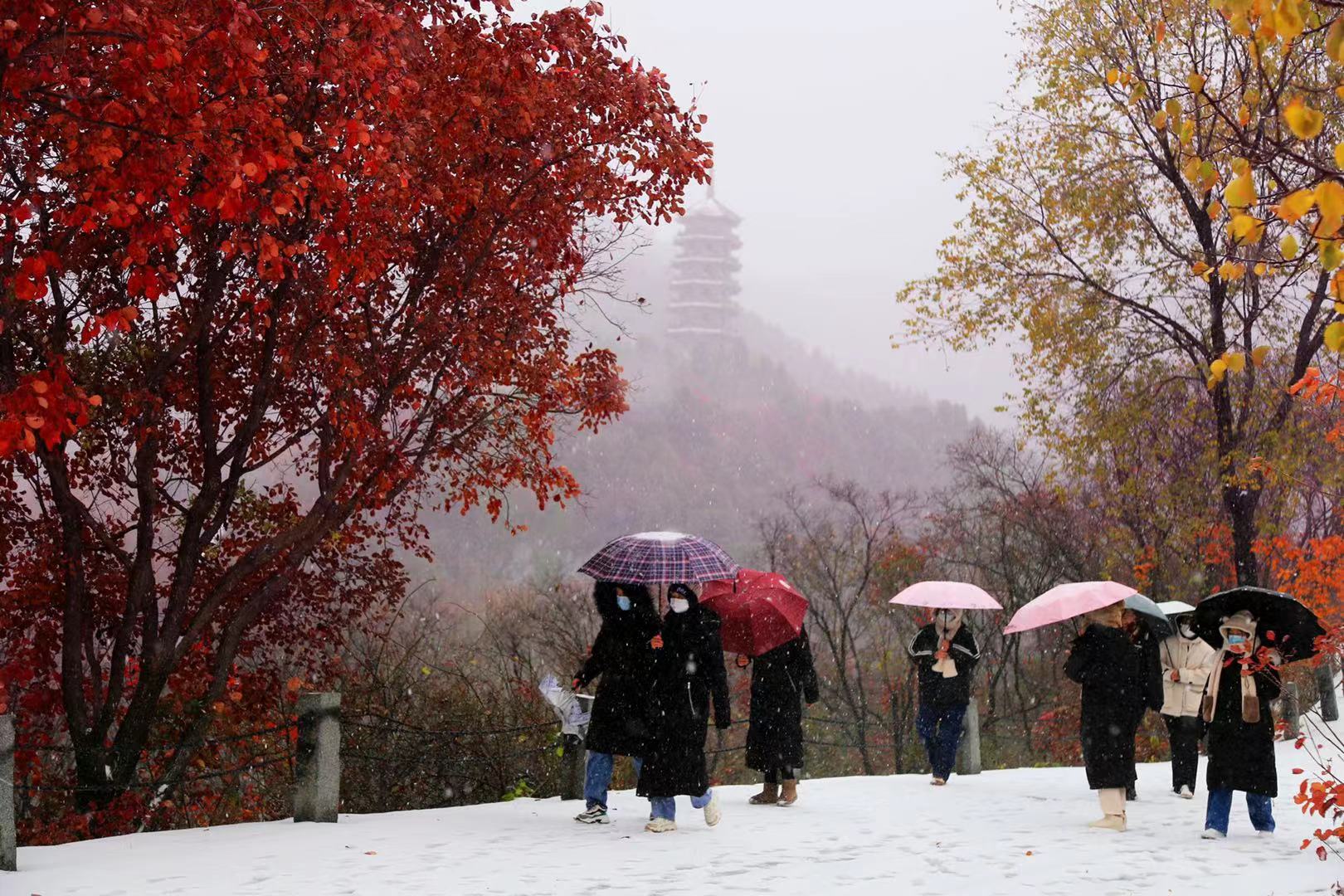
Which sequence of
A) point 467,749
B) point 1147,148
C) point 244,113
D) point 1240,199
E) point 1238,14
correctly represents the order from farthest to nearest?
point 1147,148 < point 467,749 < point 244,113 < point 1238,14 < point 1240,199

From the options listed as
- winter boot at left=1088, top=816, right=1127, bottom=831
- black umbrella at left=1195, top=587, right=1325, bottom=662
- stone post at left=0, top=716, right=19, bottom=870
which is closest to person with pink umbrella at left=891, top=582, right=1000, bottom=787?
winter boot at left=1088, top=816, right=1127, bottom=831

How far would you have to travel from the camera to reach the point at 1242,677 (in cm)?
907

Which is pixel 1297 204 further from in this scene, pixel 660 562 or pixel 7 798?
pixel 7 798

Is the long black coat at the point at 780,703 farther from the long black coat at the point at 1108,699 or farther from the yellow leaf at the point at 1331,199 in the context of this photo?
the yellow leaf at the point at 1331,199

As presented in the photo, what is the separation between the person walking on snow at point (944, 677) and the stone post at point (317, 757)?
5.78 m

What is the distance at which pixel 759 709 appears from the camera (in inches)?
441

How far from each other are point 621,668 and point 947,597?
384 centimetres

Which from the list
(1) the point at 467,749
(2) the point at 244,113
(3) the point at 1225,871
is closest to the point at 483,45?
(2) the point at 244,113

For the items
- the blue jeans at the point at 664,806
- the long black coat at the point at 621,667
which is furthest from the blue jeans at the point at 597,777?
the blue jeans at the point at 664,806

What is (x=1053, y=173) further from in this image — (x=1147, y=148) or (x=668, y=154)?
(x=668, y=154)

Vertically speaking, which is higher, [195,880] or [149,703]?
[149,703]

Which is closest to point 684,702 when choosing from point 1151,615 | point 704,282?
point 1151,615

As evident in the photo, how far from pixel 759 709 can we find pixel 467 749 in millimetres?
3970

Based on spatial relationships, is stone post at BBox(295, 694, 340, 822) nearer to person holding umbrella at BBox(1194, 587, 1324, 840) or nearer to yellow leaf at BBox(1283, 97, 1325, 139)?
person holding umbrella at BBox(1194, 587, 1324, 840)
